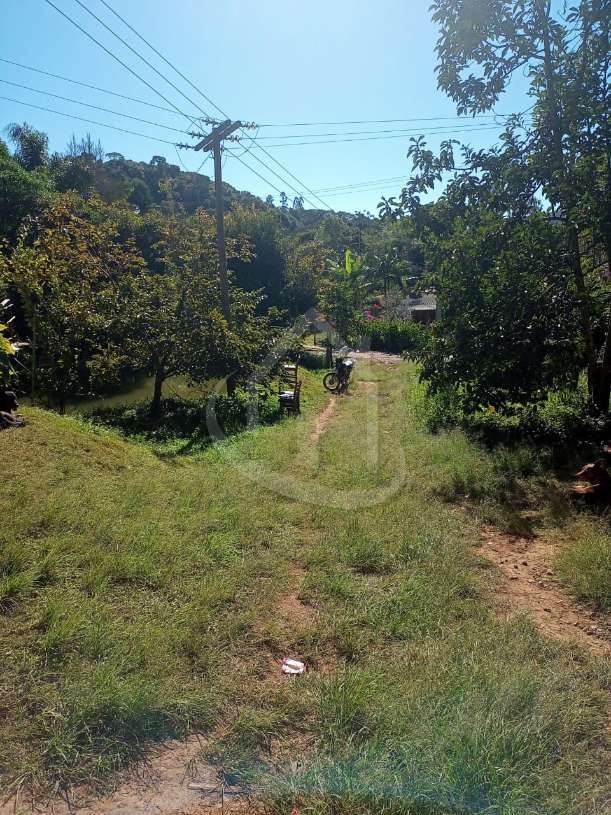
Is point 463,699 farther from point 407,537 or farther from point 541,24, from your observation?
point 541,24

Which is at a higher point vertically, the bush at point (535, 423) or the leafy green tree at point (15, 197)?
the leafy green tree at point (15, 197)

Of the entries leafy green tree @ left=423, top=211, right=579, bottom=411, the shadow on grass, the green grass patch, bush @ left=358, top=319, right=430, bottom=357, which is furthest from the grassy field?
bush @ left=358, top=319, right=430, bottom=357

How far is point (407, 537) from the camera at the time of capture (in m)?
4.60

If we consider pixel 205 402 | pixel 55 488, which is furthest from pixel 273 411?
pixel 55 488

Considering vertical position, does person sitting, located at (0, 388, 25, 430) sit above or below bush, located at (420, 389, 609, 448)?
above

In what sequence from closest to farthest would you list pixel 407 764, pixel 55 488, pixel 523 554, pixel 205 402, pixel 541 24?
1. pixel 407 764
2. pixel 523 554
3. pixel 55 488
4. pixel 541 24
5. pixel 205 402

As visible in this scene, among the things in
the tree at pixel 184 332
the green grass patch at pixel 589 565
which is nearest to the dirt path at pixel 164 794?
the green grass patch at pixel 589 565

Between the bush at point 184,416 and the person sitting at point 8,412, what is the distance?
3430 mm

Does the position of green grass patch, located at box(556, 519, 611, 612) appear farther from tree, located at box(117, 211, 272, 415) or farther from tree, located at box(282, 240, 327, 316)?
tree, located at box(282, 240, 327, 316)

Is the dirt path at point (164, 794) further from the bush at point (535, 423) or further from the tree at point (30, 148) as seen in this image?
the tree at point (30, 148)

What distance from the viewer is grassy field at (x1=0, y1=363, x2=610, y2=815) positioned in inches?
83.3

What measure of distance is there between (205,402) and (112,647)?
9.60 m

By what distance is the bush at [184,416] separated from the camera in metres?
10.5

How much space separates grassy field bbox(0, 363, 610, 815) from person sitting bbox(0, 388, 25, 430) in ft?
1.97
